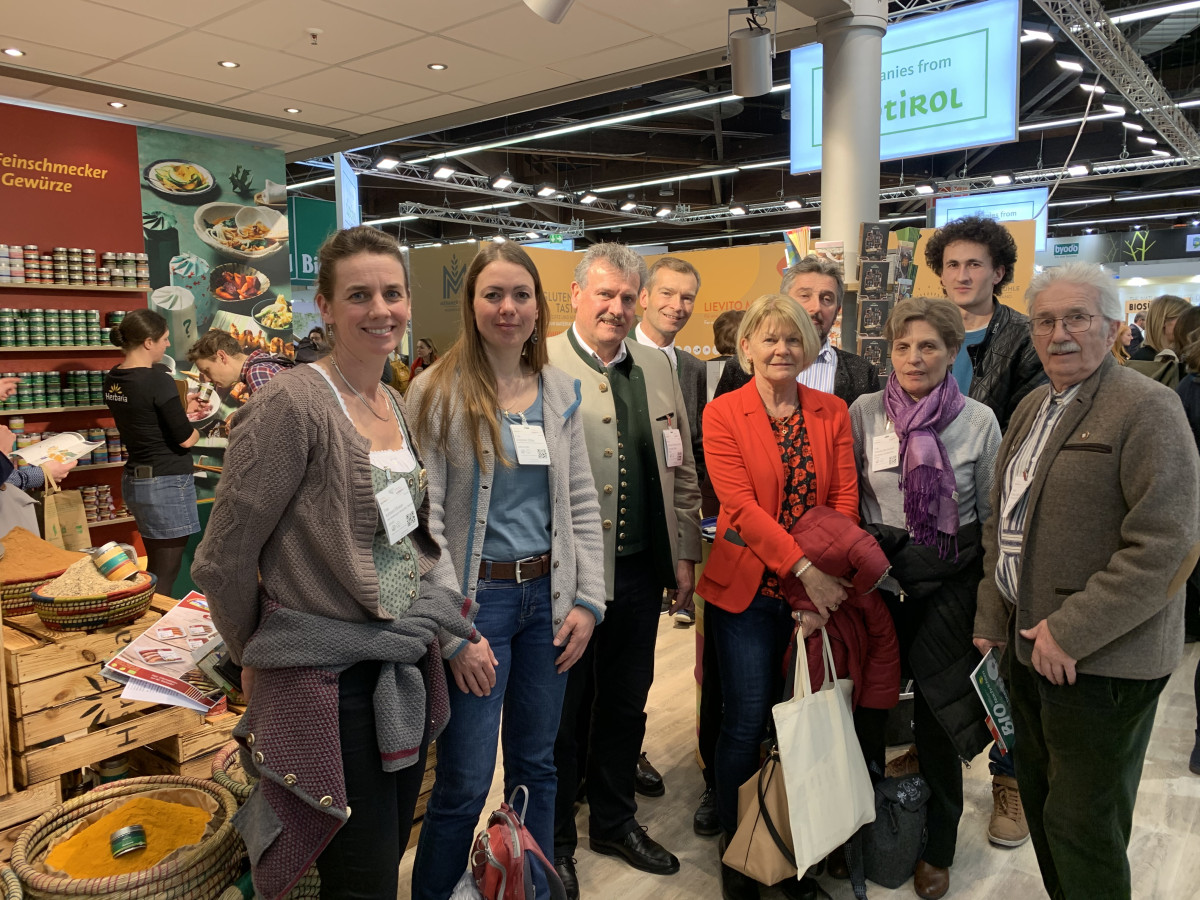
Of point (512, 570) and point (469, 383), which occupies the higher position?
point (469, 383)

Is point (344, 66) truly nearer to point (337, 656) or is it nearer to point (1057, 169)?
point (337, 656)

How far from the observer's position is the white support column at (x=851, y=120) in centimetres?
423

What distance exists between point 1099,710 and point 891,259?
2334 mm

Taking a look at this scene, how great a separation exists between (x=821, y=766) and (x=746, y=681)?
0.98 ft

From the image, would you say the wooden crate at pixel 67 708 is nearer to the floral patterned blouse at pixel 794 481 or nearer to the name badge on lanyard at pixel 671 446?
the name badge on lanyard at pixel 671 446

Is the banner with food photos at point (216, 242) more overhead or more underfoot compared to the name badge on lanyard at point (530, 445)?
more overhead

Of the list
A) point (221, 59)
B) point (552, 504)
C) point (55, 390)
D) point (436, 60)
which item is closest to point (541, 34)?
point (436, 60)

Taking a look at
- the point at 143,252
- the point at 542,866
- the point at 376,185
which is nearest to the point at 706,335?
the point at 143,252

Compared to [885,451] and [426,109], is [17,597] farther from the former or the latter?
[426,109]

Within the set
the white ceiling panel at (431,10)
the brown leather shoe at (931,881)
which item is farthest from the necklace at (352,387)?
the white ceiling panel at (431,10)

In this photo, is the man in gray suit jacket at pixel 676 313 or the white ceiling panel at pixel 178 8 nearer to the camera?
the man in gray suit jacket at pixel 676 313

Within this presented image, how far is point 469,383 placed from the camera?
189 cm

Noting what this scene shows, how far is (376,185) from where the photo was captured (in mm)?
15281

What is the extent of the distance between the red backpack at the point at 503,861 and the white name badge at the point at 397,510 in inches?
25.9
